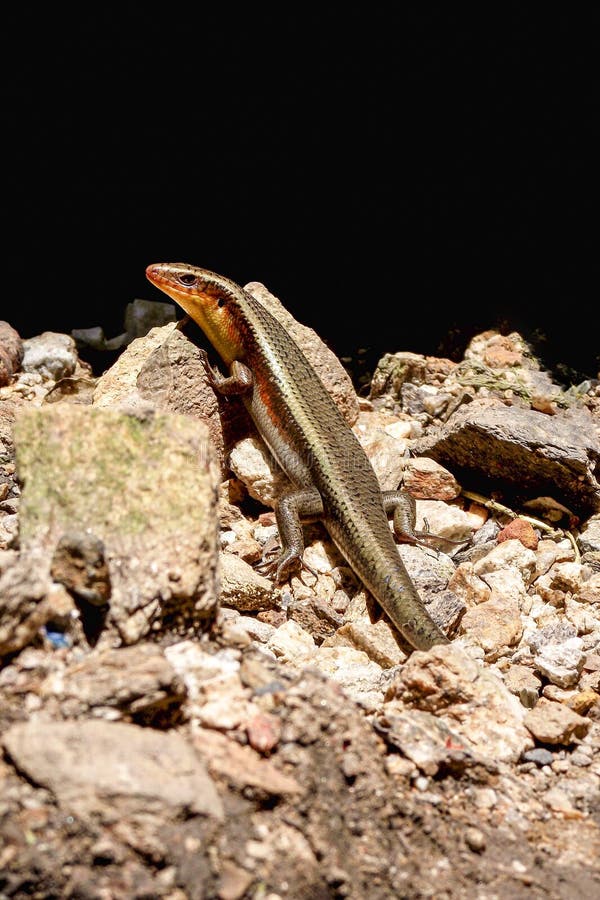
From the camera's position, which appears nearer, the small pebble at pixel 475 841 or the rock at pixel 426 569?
the small pebble at pixel 475 841

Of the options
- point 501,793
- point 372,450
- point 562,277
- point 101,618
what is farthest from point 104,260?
point 501,793

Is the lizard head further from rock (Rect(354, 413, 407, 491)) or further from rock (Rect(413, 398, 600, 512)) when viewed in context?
rock (Rect(413, 398, 600, 512))

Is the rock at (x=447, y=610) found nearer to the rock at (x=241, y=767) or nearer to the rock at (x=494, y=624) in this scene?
the rock at (x=494, y=624)

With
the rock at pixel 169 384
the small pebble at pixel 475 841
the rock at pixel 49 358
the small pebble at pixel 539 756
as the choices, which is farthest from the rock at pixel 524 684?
the rock at pixel 49 358

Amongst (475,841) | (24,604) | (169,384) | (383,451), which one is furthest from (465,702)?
(169,384)

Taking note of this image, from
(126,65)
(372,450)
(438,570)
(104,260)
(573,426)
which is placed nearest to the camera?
(438,570)

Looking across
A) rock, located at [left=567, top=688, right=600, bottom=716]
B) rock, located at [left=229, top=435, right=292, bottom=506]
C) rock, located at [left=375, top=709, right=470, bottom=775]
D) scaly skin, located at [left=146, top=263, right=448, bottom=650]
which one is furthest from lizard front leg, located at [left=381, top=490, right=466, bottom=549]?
rock, located at [left=375, top=709, right=470, bottom=775]

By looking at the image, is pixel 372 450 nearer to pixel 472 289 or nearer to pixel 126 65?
pixel 472 289
